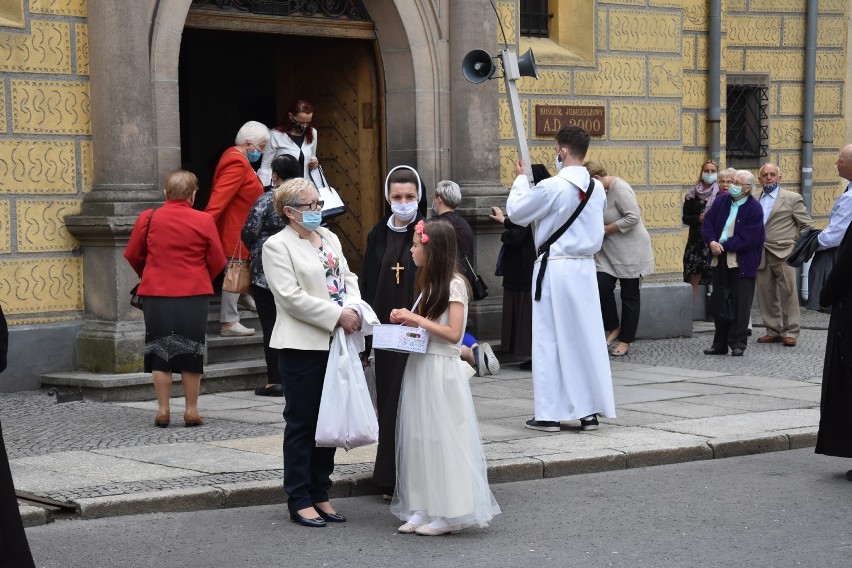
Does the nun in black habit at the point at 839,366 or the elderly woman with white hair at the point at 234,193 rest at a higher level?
the elderly woman with white hair at the point at 234,193

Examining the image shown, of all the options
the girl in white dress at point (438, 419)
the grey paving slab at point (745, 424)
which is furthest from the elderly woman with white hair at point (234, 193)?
the girl in white dress at point (438, 419)

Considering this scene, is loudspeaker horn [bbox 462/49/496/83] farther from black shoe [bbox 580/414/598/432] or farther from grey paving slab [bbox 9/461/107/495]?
grey paving slab [bbox 9/461/107/495]

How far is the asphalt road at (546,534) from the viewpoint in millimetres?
6465

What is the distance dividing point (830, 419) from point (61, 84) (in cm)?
640

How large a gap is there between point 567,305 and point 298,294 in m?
3.04

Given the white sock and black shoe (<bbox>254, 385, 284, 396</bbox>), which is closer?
the white sock

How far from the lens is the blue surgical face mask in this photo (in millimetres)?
7199

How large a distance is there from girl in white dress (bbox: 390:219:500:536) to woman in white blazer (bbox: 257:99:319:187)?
5.88 meters

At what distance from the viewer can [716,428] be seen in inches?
384

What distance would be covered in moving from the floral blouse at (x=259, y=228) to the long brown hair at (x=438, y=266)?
3788 millimetres

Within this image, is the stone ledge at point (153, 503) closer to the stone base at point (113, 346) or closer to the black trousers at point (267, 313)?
the black trousers at point (267, 313)

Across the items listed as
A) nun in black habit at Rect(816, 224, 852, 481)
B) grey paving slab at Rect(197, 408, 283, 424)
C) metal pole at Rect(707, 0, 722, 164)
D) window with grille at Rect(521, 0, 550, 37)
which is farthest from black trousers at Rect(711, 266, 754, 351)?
grey paving slab at Rect(197, 408, 283, 424)

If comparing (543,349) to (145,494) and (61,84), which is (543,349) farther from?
(61,84)

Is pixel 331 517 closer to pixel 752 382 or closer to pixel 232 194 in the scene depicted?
pixel 232 194
